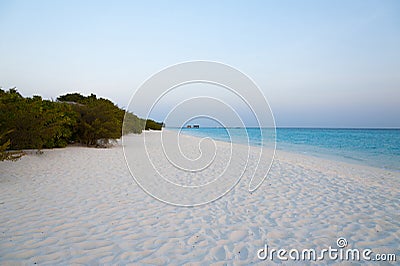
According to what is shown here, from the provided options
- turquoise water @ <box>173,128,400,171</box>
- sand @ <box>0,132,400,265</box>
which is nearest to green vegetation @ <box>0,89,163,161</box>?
sand @ <box>0,132,400,265</box>

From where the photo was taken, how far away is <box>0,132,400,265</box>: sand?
3150 millimetres

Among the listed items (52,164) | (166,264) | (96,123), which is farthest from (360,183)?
(96,123)

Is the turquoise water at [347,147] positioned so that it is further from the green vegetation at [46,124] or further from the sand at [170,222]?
the green vegetation at [46,124]

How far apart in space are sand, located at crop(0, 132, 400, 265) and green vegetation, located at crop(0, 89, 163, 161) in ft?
5.42

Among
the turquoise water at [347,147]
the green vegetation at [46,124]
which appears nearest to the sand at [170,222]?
the green vegetation at [46,124]

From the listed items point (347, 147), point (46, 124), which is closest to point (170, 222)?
point (46, 124)

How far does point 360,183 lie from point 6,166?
10240 millimetres

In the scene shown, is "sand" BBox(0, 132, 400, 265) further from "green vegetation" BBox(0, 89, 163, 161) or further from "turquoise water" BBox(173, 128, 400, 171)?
"turquoise water" BBox(173, 128, 400, 171)

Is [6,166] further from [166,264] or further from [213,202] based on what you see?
[166,264]

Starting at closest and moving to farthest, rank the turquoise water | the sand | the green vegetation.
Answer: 1. the sand
2. the green vegetation
3. the turquoise water

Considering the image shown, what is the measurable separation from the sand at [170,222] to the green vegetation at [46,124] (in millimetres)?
1653

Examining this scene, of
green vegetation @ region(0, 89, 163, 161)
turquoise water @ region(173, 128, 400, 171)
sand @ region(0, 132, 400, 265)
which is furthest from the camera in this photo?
turquoise water @ region(173, 128, 400, 171)

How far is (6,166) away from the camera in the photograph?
24.6 feet

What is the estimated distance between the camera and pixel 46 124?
32.0ft
